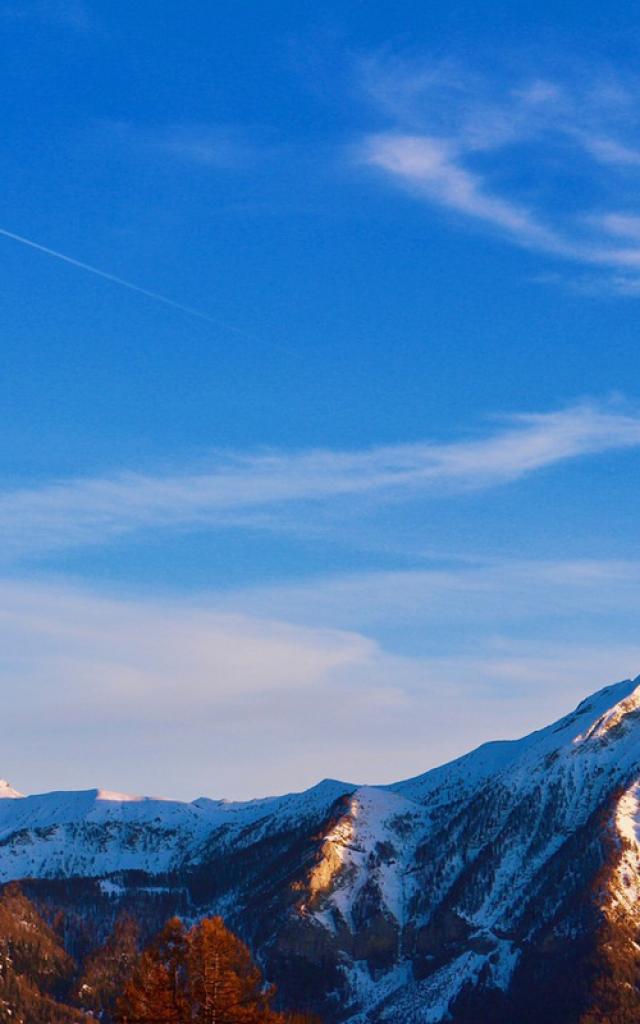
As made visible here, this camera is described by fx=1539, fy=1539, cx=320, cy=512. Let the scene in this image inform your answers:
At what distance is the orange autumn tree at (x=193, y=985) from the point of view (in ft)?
341

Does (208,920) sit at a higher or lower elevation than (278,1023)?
higher

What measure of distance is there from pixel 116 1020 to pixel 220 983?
26.0ft

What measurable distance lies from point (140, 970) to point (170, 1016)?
4.50m

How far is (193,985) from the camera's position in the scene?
10631 centimetres

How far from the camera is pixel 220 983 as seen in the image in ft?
344

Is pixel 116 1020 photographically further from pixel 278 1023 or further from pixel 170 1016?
pixel 278 1023

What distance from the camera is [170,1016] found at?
104 meters

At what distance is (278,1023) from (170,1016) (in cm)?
845

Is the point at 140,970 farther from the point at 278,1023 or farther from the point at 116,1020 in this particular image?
the point at 278,1023

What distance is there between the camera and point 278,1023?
354 feet

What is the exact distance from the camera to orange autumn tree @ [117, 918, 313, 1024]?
104062 mm

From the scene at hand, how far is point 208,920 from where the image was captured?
108062 millimetres

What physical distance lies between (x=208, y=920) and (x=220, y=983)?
481cm

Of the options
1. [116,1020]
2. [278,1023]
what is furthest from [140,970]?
[278,1023]
